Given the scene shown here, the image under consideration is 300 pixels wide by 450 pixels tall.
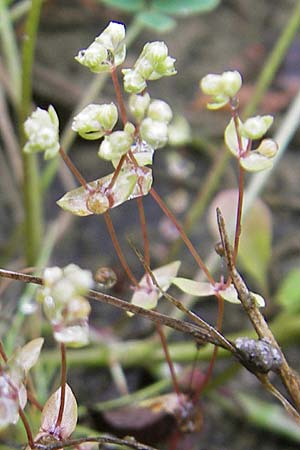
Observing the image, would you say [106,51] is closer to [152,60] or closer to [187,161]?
[152,60]

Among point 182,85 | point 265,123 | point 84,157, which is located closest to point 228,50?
point 182,85

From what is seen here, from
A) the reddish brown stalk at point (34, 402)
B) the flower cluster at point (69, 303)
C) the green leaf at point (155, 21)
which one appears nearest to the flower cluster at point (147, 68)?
the flower cluster at point (69, 303)

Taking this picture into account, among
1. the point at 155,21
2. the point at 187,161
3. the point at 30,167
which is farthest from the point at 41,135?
the point at 187,161

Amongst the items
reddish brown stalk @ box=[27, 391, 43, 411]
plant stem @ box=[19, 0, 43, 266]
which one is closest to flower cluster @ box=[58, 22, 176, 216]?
reddish brown stalk @ box=[27, 391, 43, 411]

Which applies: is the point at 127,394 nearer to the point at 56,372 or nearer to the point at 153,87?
the point at 56,372

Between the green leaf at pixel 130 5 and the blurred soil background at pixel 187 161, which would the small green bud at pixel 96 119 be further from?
the green leaf at pixel 130 5

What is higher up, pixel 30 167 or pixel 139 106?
pixel 139 106

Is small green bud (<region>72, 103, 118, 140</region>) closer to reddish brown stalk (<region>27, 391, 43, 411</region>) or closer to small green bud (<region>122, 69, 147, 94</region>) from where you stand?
small green bud (<region>122, 69, 147, 94</region>)
